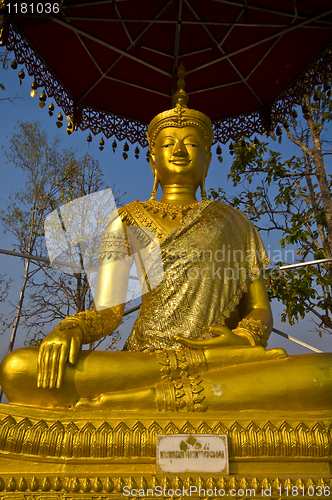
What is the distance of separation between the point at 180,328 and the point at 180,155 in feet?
4.90

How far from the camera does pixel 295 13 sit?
3246 millimetres

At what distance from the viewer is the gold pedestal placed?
5.76 ft

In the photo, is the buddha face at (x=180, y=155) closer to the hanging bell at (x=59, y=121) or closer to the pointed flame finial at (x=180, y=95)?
the pointed flame finial at (x=180, y=95)

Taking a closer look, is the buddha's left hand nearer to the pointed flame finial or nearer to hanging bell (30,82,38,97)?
the pointed flame finial

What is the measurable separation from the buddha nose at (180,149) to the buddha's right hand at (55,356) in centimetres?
183

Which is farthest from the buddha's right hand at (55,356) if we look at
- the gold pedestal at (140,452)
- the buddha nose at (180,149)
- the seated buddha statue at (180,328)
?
the buddha nose at (180,149)

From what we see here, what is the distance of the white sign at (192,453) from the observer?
6.03 ft

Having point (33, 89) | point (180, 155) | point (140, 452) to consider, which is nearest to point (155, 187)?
point (180, 155)

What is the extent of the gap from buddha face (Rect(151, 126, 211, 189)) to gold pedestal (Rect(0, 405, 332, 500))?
213cm

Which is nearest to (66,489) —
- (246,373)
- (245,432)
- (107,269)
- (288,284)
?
(245,432)

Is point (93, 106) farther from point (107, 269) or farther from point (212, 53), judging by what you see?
point (107, 269)

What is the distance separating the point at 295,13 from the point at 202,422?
3141 mm

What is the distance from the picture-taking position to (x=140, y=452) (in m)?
1.88

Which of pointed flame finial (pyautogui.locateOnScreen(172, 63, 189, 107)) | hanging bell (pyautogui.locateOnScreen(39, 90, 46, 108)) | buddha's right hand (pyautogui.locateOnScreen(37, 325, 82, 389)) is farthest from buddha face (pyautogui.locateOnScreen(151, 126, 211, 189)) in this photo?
buddha's right hand (pyautogui.locateOnScreen(37, 325, 82, 389))
